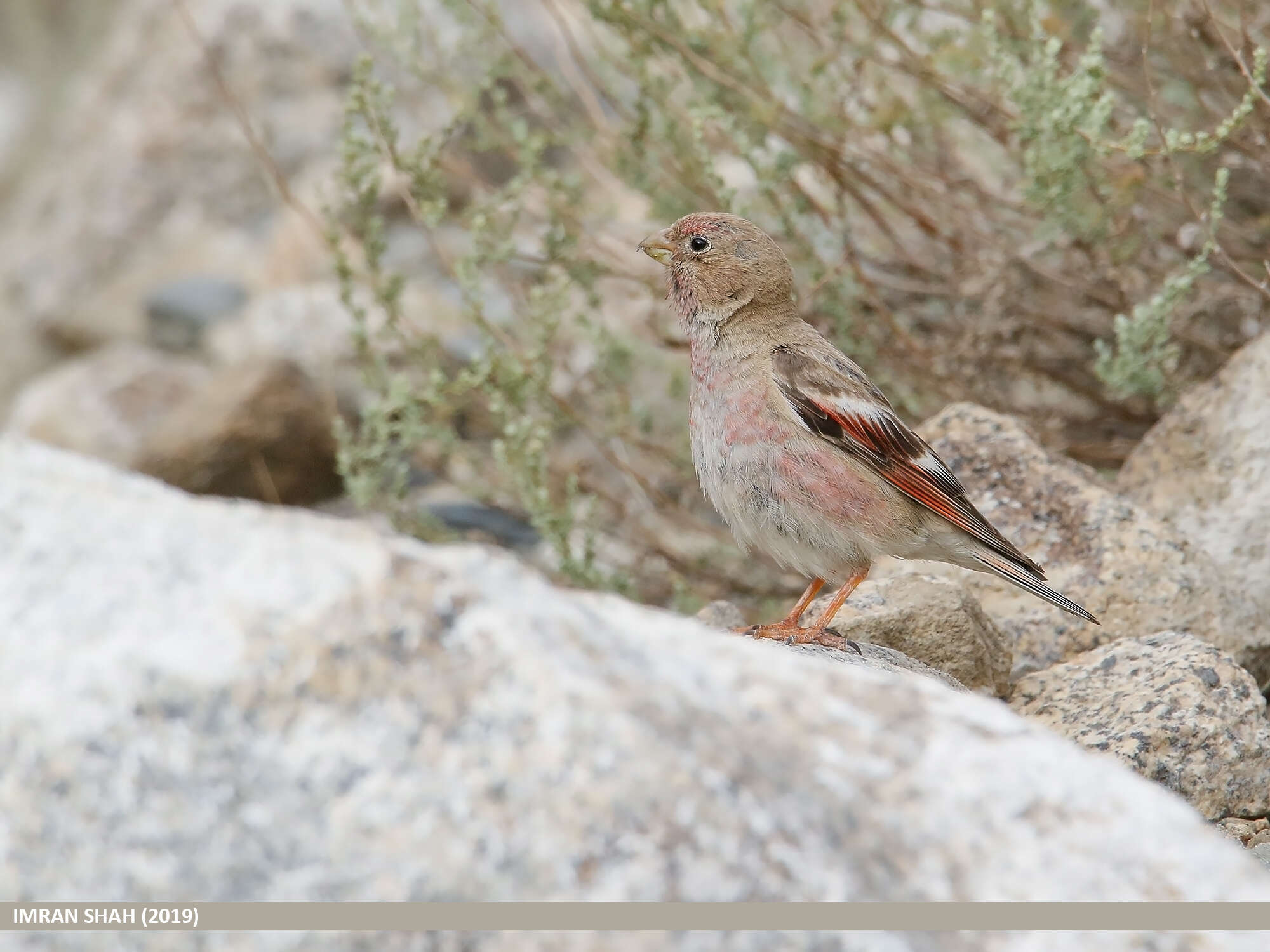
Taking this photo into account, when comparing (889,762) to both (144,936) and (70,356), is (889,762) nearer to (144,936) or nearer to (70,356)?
(144,936)

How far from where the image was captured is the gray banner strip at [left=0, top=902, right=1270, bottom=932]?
78.4 inches

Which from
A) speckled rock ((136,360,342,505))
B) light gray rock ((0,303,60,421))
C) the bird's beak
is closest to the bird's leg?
the bird's beak

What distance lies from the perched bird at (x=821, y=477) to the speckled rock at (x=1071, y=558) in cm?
40

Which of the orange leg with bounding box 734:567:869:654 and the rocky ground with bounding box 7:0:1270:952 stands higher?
the rocky ground with bounding box 7:0:1270:952

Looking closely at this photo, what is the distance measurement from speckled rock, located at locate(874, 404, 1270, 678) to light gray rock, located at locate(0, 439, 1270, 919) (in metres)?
2.42

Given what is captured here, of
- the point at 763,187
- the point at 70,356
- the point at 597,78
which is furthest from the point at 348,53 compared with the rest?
the point at 763,187

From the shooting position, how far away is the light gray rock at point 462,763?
204 centimetres

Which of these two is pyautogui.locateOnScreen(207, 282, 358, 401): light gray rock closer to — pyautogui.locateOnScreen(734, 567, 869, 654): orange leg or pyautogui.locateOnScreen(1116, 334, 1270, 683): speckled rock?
pyautogui.locateOnScreen(734, 567, 869, 654): orange leg

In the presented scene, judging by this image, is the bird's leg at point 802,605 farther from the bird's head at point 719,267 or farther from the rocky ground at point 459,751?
the rocky ground at point 459,751

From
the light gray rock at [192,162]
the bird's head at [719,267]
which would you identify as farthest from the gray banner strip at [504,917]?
the light gray rock at [192,162]

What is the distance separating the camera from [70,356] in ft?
35.2

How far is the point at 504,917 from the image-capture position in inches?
78.5

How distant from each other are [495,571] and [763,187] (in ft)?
11.3

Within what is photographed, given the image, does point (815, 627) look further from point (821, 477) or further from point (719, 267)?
point (719, 267)
